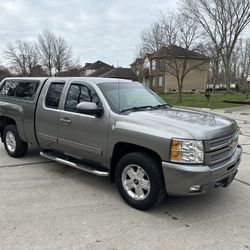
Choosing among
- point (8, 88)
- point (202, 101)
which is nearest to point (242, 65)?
point (202, 101)

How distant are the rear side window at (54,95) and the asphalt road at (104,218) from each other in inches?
52.4

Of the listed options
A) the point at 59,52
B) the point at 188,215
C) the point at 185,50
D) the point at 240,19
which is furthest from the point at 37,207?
the point at 59,52

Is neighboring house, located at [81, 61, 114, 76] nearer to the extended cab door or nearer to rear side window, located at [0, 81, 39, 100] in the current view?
rear side window, located at [0, 81, 39, 100]

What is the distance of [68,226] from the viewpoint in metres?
3.45

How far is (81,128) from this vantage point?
4504mm

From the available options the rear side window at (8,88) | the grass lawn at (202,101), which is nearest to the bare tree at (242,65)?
the grass lawn at (202,101)

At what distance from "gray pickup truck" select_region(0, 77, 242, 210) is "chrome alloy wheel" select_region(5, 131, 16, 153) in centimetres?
56

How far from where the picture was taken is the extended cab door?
4270mm

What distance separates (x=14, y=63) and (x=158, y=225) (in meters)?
64.9

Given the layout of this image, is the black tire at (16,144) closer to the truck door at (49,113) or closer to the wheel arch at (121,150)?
the truck door at (49,113)

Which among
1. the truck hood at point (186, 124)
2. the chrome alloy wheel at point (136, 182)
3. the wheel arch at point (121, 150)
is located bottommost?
the chrome alloy wheel at point (136, 182)

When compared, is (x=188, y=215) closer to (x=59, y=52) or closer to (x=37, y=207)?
(x=37, y=207)

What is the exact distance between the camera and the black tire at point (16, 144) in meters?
6.11

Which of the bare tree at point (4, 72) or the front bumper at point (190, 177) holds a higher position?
the bare tree at point (4, 72)
